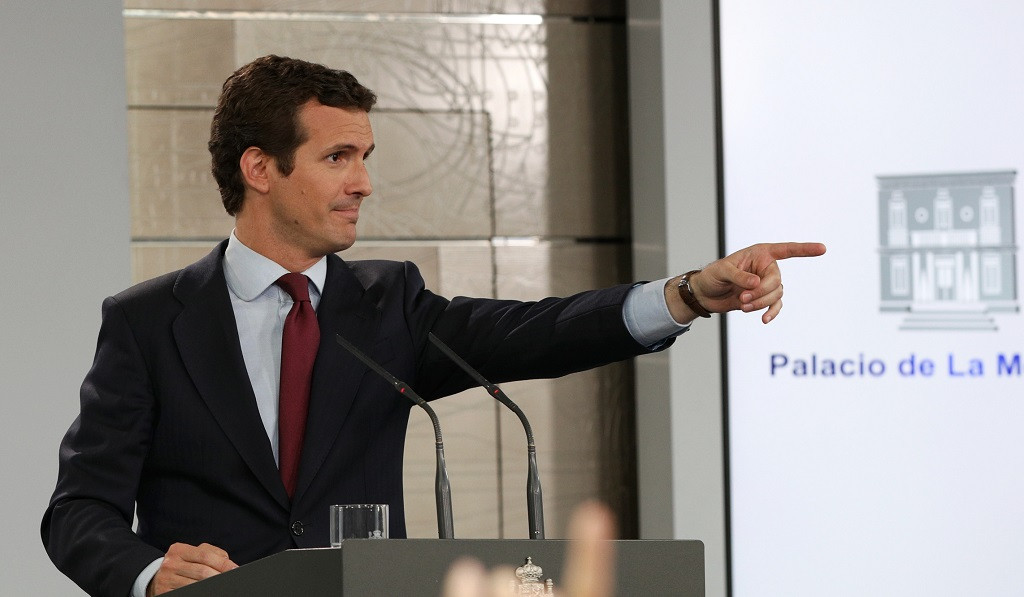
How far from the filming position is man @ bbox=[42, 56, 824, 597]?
2.08 meters

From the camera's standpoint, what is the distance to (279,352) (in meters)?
2.22

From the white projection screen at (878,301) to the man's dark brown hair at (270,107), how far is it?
6.65 ft

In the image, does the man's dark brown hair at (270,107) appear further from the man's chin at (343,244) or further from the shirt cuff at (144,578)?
the shirt cuff at (144,578)

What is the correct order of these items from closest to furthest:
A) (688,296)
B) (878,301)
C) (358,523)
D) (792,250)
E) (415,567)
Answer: (415,567)
(358,523)
(792,250)
(688,296)
(878,301)

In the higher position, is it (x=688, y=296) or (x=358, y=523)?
(x=688, y=296)

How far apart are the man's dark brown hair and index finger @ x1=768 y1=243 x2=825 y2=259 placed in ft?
2.70

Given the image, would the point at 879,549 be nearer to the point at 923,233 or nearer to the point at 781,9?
the point at 923,233

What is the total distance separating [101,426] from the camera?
83.0 inches

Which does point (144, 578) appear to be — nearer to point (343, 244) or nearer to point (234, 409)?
point (234, 409)

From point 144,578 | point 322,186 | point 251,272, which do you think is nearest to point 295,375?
point 251,272

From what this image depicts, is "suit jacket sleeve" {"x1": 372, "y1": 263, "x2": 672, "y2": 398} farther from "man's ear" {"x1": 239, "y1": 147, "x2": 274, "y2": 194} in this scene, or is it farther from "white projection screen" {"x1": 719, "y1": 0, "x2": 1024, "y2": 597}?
"white projection screen" {"x1": 719, "y1": 0, "x2": 1024, "y2": 597}

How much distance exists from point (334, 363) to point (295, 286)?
158mm

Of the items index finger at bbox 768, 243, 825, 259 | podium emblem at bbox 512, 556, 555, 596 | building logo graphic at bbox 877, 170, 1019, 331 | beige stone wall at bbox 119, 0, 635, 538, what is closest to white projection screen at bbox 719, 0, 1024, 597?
building logo graphic at bbox 877, 170, 1019, 331

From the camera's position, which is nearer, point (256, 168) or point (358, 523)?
point (358, 523)
